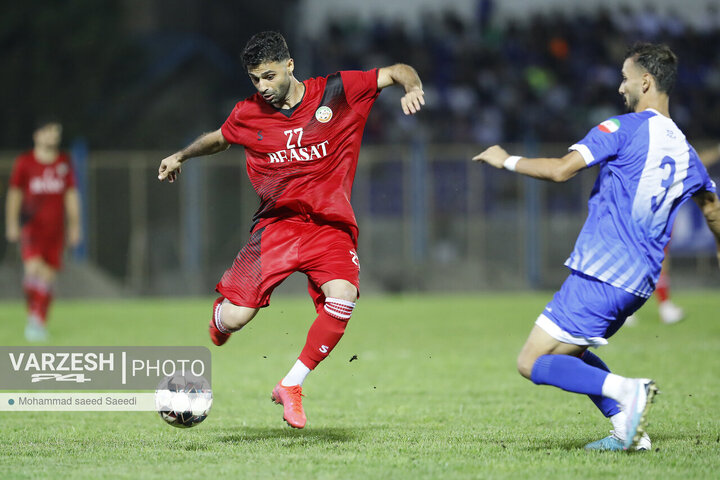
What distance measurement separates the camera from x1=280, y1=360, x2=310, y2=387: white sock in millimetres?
5323

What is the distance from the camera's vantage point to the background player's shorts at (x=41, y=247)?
38.9 feet

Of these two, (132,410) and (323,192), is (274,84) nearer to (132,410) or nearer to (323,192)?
(323,192)

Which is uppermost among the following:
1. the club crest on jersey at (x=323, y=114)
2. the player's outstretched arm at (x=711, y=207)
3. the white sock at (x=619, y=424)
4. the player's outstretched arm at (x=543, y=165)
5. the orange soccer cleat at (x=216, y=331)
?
the club crest on jersey at (x=323, y=114)

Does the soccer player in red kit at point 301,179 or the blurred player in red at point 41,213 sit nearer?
the soccer player in red kit at point 301,179

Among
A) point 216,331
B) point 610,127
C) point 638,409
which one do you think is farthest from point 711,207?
point 216,331

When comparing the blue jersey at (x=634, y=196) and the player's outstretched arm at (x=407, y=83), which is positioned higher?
the player's outstretched arm at (x=407, y=83)

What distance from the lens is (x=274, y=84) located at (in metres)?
5.50

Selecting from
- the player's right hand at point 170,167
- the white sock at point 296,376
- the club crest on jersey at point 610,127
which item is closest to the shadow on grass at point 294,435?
the white sock at point 296,376

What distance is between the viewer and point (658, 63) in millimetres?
4879

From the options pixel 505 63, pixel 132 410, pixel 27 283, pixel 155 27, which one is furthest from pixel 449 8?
pixel 132 410

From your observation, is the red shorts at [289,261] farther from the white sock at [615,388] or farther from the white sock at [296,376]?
the white sock at [615,388]

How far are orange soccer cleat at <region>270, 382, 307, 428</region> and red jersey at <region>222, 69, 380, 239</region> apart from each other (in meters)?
1.01

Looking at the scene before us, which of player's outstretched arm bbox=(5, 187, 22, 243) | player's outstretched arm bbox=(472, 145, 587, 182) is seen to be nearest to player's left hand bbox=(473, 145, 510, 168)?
player's outstretched arm bbox=(472, 145, 587, 182)

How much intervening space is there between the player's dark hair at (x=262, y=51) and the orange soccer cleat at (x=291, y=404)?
69.0 inches
